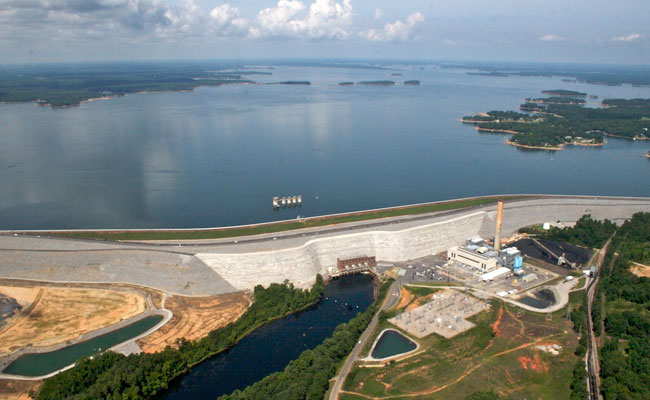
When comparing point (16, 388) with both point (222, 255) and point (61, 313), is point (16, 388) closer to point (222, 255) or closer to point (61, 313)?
point (61, 313)

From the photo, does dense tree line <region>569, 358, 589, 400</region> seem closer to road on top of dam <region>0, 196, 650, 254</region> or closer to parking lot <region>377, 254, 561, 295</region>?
parking lot <region>377, 254, 561, 295</region>

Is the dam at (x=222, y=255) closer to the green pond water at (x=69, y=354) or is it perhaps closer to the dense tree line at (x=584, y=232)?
the green pond water at (x=69, y=354)

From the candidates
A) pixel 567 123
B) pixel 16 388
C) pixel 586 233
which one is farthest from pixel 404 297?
pixel 567 123

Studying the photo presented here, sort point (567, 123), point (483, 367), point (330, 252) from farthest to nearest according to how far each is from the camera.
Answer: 1. point (567, 123)
2. point (330, 252)
3. point (483, 367)

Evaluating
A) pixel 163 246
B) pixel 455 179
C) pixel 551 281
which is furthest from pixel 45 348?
pixel 455 179

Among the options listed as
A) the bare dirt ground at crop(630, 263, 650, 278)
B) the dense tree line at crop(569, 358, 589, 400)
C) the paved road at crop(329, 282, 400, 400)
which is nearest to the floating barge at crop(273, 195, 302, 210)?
the paved road at crop(329, 282, 400, 400)

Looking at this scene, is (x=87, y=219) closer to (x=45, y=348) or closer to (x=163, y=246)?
(x=163, y=246)
